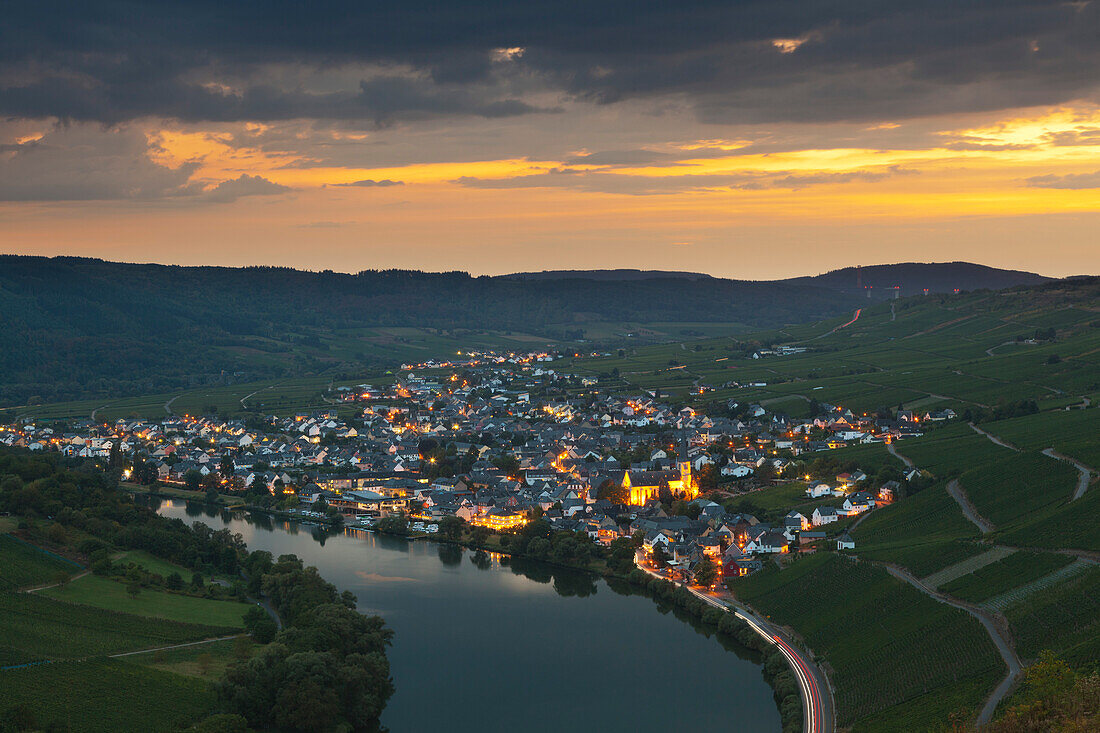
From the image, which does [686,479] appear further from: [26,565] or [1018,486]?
[26,565]

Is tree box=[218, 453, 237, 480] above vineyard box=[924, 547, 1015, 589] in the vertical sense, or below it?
below

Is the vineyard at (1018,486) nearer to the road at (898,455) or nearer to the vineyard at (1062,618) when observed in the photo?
the road at (898,455)

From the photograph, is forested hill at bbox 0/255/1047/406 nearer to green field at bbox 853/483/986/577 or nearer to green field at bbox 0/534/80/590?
green field at bbox 0/534/80/590

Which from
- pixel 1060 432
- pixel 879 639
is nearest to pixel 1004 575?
pixel 879 639

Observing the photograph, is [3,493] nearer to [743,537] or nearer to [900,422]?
[743,537]

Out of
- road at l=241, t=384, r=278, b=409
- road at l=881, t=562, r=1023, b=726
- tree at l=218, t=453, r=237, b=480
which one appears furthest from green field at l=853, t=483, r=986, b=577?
road at l=241, t=384, r=278, b=409
